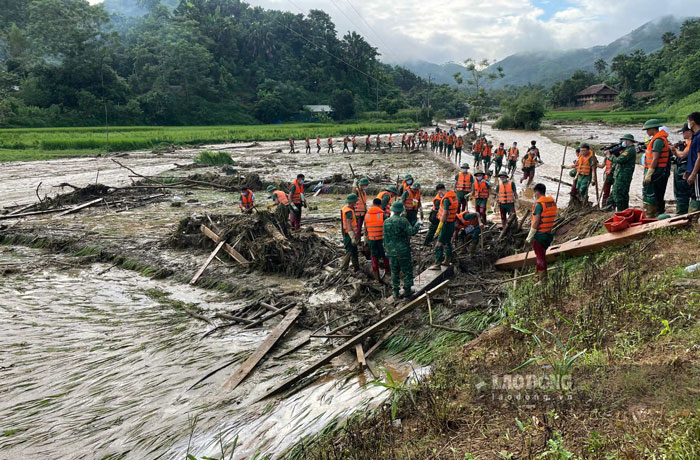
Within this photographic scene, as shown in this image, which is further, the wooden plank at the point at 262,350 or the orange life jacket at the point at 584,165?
the orange life jacket at the point at 584,165

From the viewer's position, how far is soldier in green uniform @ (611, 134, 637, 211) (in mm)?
8867

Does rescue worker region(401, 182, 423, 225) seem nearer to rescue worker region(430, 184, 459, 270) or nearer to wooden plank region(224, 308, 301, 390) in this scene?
rescue worker region(430, 184, 459, 270)

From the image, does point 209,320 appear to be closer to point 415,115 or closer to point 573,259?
point 573,259

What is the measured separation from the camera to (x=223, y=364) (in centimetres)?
618

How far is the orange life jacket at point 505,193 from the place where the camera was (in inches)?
421

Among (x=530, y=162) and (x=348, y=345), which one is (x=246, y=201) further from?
(x=530, y=162)

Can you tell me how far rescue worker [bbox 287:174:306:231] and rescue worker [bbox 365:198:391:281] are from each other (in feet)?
15.1

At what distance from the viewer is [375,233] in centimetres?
796

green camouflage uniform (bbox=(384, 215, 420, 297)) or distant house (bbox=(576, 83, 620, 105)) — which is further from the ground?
distant house (bbox=(576, 83, 620, 105))

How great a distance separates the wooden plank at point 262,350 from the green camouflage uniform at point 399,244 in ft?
6.27

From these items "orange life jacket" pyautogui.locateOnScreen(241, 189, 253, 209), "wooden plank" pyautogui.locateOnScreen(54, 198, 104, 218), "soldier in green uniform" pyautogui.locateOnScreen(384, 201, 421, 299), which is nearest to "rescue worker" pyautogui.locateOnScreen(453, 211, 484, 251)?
"soldier in green uniform" pyautogui.locateOnScreen(384, 201, 421, 299)

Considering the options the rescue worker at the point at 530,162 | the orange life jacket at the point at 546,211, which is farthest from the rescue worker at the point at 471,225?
the rescue worker at the point at 530,162

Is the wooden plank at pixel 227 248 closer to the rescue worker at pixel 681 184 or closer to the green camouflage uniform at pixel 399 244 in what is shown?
the green camouflage uniform at pixel 399 244

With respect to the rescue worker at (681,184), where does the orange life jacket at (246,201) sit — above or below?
below
